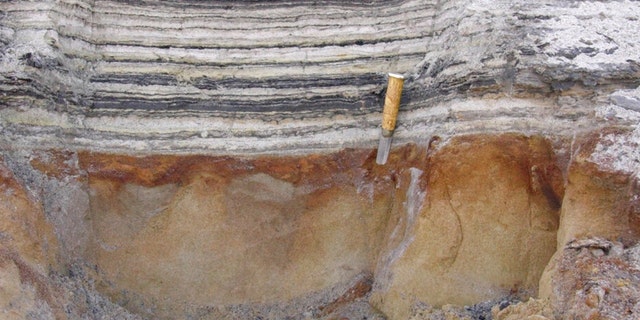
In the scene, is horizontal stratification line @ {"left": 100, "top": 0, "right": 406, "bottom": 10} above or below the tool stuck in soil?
above

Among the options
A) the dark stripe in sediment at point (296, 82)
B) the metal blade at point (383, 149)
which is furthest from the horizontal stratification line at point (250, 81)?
the metal blade at point (383, 149)

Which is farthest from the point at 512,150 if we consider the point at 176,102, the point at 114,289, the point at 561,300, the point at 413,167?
the point at 114,289

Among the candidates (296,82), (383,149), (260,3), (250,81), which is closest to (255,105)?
(250,81)

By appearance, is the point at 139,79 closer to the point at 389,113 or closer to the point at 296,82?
the point at 296,82

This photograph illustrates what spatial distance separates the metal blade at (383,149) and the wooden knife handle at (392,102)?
0.15 ft

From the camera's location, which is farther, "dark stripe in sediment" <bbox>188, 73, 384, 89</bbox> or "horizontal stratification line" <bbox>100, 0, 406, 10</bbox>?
"horizontal stratification line" <bbox>100, 0, 406, 10</bbox>

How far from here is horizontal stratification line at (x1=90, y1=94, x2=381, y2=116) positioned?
4.21 metres

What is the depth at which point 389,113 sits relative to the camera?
4.02m

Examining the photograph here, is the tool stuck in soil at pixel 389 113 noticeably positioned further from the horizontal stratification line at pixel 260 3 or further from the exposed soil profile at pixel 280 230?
the horizontal stratification line at pixel 260 3

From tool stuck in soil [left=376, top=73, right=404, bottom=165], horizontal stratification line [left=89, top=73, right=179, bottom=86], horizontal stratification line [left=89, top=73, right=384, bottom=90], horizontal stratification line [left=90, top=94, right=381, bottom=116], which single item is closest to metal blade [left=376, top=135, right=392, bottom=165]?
tool stuck in soil [left=376, top=73, right=404, bottom=165]

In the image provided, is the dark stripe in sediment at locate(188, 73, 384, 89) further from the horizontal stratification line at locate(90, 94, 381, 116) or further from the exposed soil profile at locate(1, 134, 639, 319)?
the exposed soil profile at locate(1, 134, 639, 319)

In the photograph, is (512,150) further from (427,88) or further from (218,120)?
(218,120)

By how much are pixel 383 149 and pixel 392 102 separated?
287 millimetres

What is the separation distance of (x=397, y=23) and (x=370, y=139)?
0.79 metres
